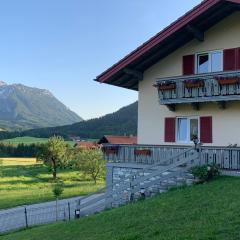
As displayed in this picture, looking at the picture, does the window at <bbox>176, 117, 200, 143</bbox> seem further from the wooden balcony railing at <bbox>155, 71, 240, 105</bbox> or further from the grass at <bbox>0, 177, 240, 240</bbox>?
the grass at <bbox>0, 177, 240, 240</bbox>

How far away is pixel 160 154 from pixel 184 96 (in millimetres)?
2971

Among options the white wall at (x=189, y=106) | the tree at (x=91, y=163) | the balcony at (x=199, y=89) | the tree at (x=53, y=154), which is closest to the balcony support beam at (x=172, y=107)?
the balcony at (x=199, y=89)

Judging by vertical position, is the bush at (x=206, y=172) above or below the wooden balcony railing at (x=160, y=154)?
below

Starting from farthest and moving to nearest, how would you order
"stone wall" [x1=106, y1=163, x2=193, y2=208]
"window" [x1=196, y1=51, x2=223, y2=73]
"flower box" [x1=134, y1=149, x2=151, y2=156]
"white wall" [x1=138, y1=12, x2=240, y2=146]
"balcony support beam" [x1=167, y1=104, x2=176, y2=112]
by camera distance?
1. "balcony support beam" [x1=167, y1=104, x2=176, y2=112]
2. "window" [x1=196, y1=51, x2=223, y2=73]
3. "flower box" [x1=134, y1=149, x2=151, y2=156]
4. "white wall" [x1=138, y1=12, x2=240, y2=146]
5. "stone wall" [x1=106, y1=163, x2=193, y2=208]

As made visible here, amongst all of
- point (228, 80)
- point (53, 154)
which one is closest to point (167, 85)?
point (228, 80)

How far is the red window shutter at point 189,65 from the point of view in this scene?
21.1 meters

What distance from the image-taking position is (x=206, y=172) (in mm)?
16766

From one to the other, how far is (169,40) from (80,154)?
31879 mm

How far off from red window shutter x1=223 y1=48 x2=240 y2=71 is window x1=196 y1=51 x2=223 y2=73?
32 centimetres

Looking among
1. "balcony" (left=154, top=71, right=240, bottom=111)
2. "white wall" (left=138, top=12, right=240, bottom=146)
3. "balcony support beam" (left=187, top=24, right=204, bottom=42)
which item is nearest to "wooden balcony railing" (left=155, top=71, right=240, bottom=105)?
"balcony" (left=154, top=71, right=240, bottom=111)

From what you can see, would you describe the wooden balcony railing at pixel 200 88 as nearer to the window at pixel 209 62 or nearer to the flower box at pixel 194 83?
the flower box at pixel 194 83

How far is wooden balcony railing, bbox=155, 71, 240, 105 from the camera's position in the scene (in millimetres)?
18562

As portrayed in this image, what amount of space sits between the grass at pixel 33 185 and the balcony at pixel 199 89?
16407 millimetres

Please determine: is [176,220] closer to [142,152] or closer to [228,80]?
[142,152]
